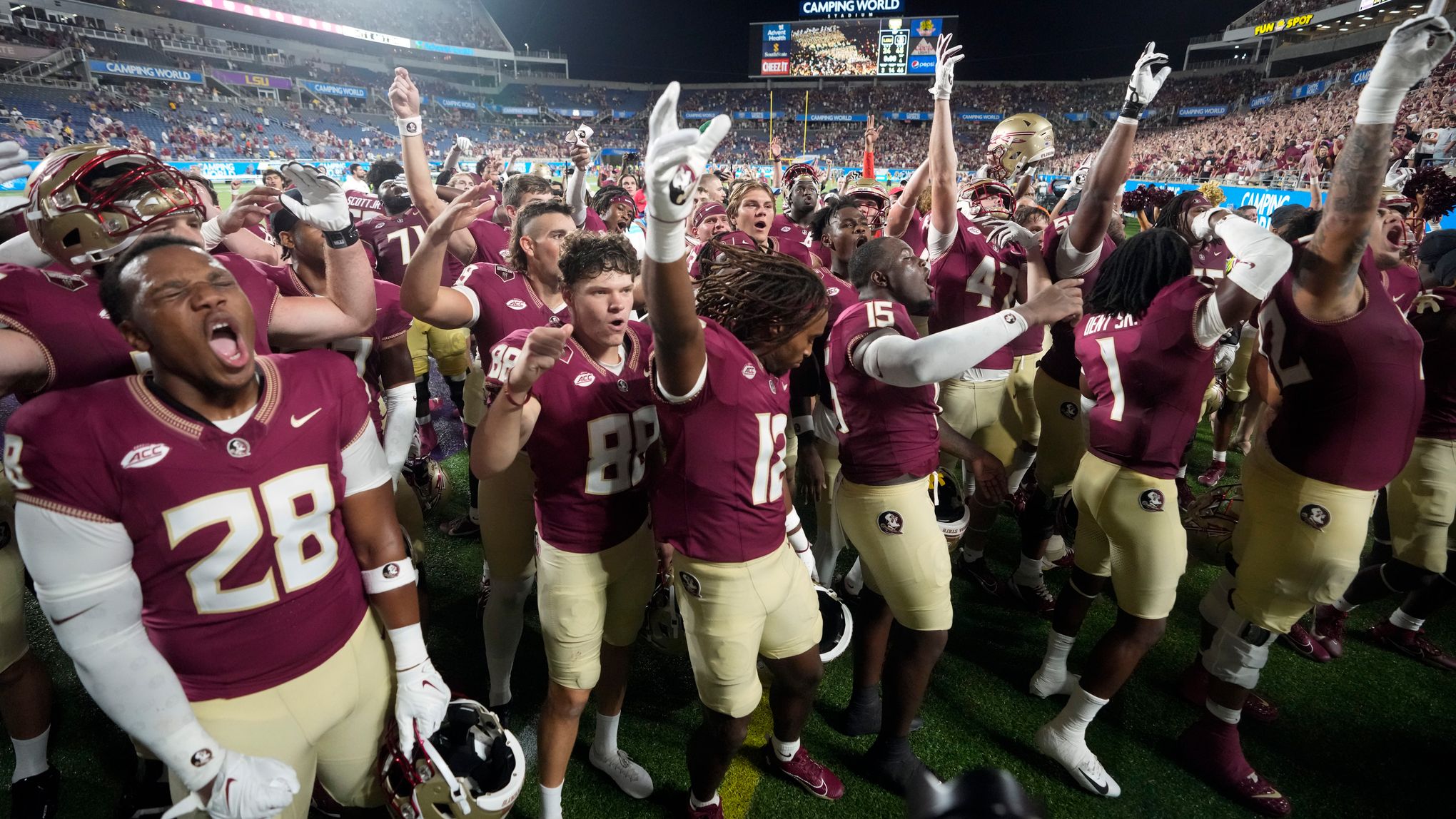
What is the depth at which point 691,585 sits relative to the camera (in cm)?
232

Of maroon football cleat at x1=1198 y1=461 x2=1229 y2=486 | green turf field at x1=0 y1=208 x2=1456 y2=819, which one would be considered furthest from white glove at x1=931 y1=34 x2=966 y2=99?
maroon football cleat at x1=1198 y1=461 x2=1229 y2=486

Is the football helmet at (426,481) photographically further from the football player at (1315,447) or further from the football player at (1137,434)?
the football player at (1315,447)

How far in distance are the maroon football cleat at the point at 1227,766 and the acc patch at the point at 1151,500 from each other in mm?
1002

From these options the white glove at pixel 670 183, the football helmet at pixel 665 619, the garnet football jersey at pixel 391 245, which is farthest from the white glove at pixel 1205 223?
the garnet football jersey at pixel 391 245

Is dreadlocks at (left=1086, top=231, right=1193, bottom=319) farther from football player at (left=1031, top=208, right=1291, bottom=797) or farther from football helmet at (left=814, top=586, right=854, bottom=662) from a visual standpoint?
football helmet at (left=814, top=586, right=854, bottom=662)

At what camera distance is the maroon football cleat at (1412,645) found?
3688 millimetres

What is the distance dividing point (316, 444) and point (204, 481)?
0.25m

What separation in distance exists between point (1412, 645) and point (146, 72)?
156 feet

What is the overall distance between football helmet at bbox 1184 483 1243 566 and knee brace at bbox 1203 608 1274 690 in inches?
30.6

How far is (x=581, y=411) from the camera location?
7.82 ft

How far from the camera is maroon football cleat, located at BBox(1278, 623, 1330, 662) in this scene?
374cm

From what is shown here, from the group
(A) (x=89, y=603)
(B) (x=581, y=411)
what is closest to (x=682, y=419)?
(B) (x=581, y=411)

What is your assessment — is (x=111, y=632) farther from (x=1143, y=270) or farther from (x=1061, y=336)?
(x=1061, y=336)

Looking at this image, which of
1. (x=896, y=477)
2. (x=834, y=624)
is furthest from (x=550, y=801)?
(x=896, y=477)
